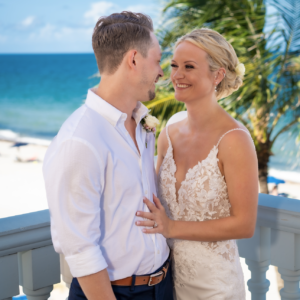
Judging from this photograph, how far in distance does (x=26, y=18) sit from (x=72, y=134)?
5239 cm

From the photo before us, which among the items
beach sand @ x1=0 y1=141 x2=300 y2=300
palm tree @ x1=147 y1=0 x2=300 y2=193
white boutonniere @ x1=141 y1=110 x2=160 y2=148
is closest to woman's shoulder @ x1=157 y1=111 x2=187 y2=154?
white boutonniere @ x1=141 y1=110 x2=160 y2=148

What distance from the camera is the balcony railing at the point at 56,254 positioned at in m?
1.62

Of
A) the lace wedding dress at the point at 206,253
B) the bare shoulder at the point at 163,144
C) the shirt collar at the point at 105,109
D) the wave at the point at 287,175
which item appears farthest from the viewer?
the wave at the point at 287,175

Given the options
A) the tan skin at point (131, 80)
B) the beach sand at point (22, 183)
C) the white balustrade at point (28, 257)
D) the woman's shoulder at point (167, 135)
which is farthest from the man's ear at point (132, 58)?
the beach sand at point (22, 183)

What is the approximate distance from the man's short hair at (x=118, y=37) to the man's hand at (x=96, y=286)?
0.76 m

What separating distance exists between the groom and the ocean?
2919 centimetres

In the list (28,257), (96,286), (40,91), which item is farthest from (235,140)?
(40,91)

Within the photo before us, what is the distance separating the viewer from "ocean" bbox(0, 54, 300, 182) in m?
37.8

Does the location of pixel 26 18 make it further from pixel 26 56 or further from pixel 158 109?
pixel 158 109

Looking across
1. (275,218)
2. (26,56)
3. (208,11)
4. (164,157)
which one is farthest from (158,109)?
(26,56)

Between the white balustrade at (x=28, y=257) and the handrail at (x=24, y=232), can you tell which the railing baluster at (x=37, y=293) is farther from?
the handrail at (x=24, y=232)

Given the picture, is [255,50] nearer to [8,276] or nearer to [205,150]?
[205,150]

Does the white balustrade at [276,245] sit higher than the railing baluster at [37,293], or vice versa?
the white balustrade at [276,245]

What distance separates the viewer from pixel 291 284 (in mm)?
1873
